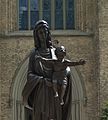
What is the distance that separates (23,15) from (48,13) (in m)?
0.93

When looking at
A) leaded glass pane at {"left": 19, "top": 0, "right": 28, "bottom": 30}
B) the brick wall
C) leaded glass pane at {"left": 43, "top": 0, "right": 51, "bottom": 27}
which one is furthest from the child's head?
leaded glass pane at {"left": 43, "top": 0, "right": 51, "bottom": 27}

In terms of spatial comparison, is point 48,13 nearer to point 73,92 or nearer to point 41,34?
point 73,92

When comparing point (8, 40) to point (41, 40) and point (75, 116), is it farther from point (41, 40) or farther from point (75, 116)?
point (41, 40)

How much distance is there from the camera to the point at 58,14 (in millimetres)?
19031

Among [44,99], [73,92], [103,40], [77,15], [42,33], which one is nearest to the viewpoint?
[44,99]

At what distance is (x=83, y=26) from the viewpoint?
18547mm

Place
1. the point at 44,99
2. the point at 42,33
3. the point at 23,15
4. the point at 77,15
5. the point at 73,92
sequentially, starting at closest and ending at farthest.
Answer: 1. the point at 44,99
2. the point at 42,33
3. the point at 73,92
4. the point at 77,15
5. the point at 23,15

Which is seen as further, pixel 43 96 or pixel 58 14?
pixel 58 14

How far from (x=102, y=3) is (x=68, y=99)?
13399 millimetres

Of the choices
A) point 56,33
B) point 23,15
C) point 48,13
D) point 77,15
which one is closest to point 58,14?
point 48,13

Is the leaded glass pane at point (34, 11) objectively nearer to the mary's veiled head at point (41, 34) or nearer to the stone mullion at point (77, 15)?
the stone mullion at point (77, 15)

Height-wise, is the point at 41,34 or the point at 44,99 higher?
the point at 41,34

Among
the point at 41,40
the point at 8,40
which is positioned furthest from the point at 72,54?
the point at 41,40

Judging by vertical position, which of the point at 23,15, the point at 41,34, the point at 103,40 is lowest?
the point at 103,40
